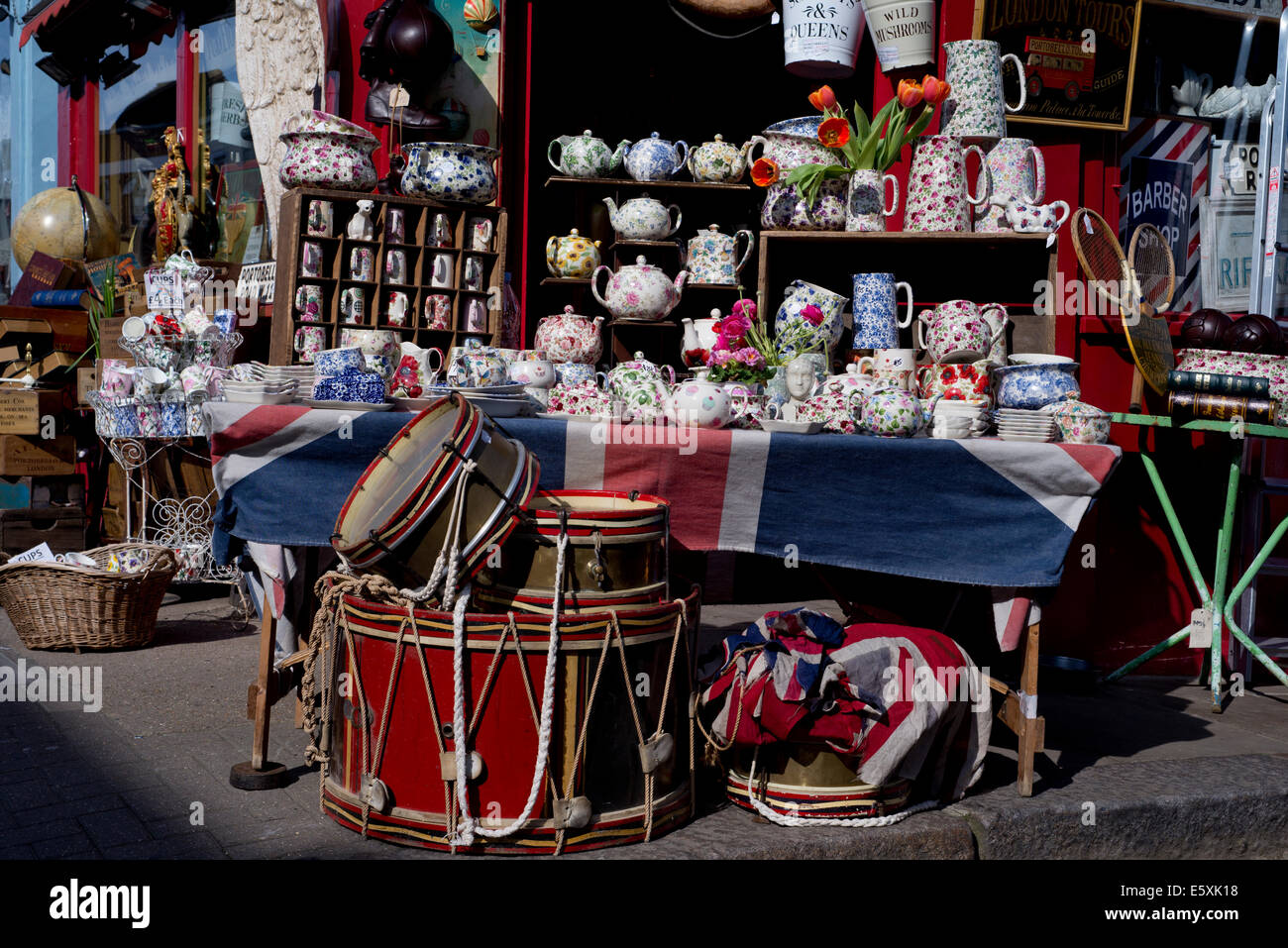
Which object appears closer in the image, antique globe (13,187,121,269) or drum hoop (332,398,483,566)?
drum hoop (332,398,483,566)

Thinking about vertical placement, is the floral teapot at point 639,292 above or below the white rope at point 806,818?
above

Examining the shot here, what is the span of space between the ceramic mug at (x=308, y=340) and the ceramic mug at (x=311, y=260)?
22 centimetres

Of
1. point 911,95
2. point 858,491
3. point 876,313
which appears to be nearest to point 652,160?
point 911,95

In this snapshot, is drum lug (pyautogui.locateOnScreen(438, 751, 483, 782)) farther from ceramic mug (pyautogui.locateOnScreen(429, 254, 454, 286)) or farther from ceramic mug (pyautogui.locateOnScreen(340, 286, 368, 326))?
ceramic mug (pyautogui.locateOnScreen(429, 254, 454, 286))

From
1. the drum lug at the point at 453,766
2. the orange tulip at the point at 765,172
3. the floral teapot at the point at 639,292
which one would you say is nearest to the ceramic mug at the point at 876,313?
the orange tulip at the point at 765,172

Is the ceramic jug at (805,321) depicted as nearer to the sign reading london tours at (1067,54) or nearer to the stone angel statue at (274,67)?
the sign reading london tours at (1067,54)

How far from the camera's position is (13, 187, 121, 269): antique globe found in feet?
27.6

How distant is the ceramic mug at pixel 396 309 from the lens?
16.0 ft

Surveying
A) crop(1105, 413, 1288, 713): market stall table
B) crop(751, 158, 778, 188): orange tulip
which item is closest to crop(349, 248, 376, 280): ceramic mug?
crop(751, 158, 778, 188): orange tulip

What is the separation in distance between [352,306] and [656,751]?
2.82 m

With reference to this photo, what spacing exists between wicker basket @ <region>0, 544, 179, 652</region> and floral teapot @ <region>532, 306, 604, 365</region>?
1819 mm

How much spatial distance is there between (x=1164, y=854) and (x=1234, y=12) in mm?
3833
